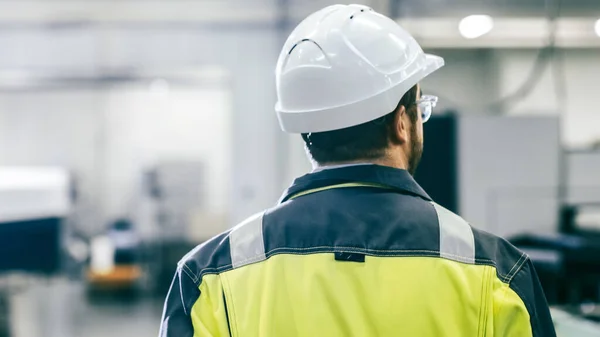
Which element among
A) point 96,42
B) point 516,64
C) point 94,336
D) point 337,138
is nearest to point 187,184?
point 94,336

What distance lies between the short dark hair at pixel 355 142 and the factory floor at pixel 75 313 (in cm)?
208

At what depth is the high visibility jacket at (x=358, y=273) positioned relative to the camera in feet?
2.50

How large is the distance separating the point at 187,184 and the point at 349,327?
186 inches

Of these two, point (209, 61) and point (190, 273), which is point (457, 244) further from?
point (209, 61)

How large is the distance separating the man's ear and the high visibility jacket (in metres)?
0.06

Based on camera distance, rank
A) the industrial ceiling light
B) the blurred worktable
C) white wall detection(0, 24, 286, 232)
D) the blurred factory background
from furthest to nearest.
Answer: white wall detection(0, 24, 286, 232) → the industrial ceiling light → the blurred factory background → the blurred worktable

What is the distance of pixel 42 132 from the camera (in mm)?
6035

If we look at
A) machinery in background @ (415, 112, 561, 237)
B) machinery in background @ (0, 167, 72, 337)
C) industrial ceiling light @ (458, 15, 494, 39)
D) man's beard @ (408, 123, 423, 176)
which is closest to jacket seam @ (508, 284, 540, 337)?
man's beard @ (408, 123, 423, 176)

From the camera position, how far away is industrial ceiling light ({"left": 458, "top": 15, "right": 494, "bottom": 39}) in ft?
10.6

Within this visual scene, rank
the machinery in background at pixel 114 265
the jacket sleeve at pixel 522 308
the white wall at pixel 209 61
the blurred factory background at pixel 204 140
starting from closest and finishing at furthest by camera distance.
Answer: the jacket sleeve at pixel 522 308, the blurred factory background at pixel 204 140, the white wall at pixel 209 61, the machinery in background at pixel 114 265

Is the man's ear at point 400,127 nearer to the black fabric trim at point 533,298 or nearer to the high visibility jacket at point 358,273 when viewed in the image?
the high visibility jacket at point 358,273

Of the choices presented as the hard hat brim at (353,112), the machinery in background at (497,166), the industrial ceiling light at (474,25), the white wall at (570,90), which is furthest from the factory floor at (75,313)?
the white wall at (570,90)

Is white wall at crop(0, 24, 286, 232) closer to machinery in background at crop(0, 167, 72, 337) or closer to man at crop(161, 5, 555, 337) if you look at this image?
machinery in background at crop(0, 167, 72, 337)

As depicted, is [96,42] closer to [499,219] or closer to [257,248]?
[499,219]
